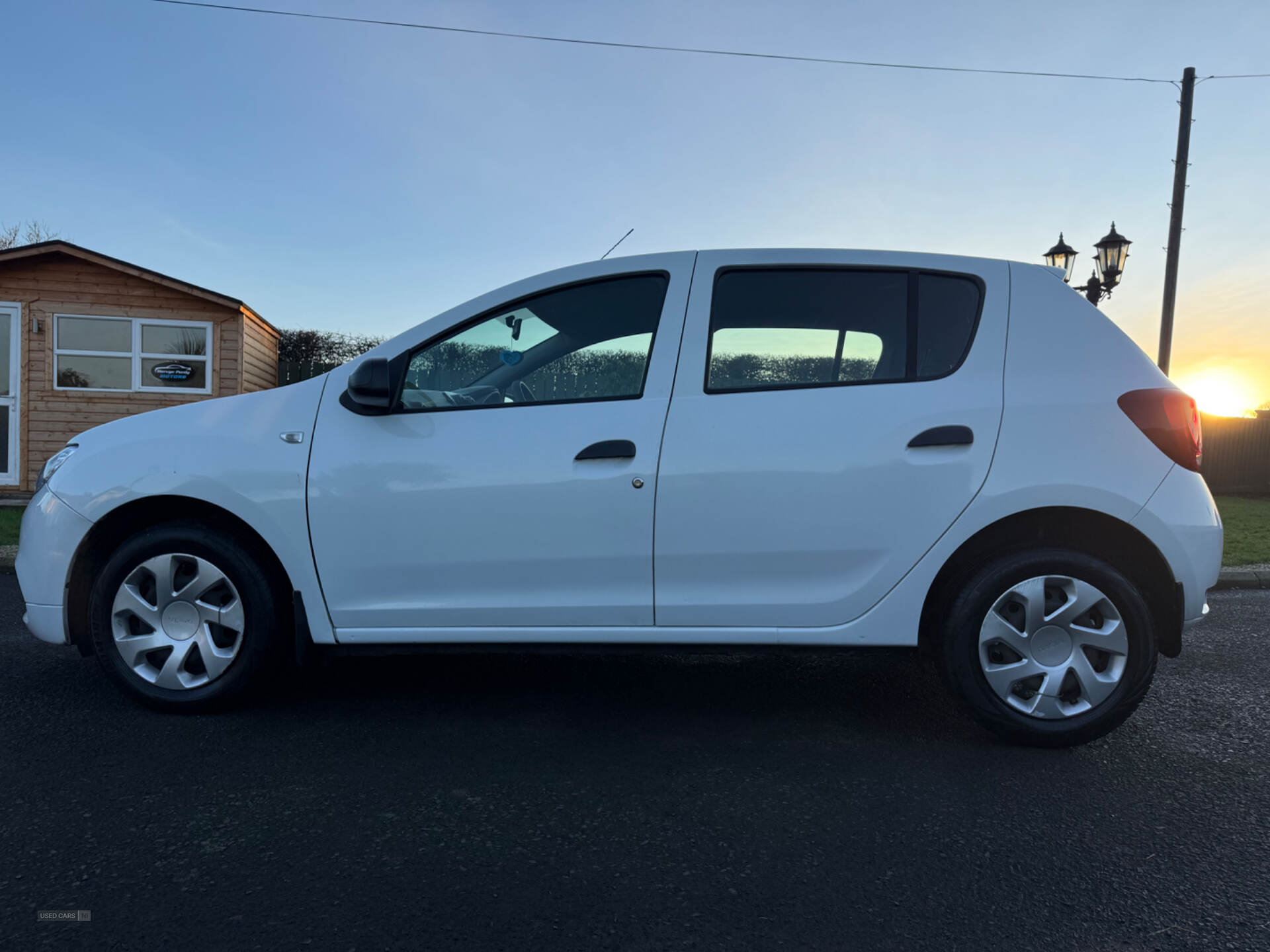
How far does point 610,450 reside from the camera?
311cm

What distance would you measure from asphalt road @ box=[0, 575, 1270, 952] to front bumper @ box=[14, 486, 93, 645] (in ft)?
1.17

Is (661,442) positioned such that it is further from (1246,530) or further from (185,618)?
(1246,530)

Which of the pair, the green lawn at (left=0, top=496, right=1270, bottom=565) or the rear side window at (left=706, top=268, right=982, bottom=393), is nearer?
the rear side window at (left=706, top=268, right=982, bottom=393)

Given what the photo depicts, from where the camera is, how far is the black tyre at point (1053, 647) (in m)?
3.06

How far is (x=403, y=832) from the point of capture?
2.44m

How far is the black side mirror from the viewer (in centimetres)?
321

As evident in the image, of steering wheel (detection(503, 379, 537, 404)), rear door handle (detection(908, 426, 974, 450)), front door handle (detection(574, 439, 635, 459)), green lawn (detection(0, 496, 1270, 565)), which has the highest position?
steering wheel (detection(503, 379, 537, 404))

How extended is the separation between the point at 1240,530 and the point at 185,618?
473 inches

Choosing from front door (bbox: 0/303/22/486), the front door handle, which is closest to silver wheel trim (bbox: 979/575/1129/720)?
the front door handle

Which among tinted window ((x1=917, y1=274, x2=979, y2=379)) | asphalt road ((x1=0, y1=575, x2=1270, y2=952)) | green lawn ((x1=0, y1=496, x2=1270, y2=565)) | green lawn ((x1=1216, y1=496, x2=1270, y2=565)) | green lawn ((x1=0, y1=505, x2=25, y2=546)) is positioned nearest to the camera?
asphalt road ((x1=0, y1=575, x2=1270, y2=952))

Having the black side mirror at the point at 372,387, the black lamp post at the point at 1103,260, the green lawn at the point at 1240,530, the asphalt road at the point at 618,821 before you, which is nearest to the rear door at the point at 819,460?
the asphalt road at the point at 618,821

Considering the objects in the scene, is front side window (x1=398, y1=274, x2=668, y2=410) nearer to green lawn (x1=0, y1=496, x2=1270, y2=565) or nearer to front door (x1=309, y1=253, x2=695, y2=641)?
front door (x1=309, y1=253, x2=695, y2=641)

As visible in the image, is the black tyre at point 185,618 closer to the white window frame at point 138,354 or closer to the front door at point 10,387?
the white window frame at point 138,354

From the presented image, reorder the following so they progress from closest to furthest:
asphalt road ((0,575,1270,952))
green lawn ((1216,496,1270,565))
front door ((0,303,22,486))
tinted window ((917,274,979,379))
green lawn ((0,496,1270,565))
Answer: asphalt road ((0,575,1270,952))
tinted window ((917,274,979,379))
green lawn ((0,496,1270,565))
green lawn ((1216,496,1270,565))
front door ((0,303,22,486))
